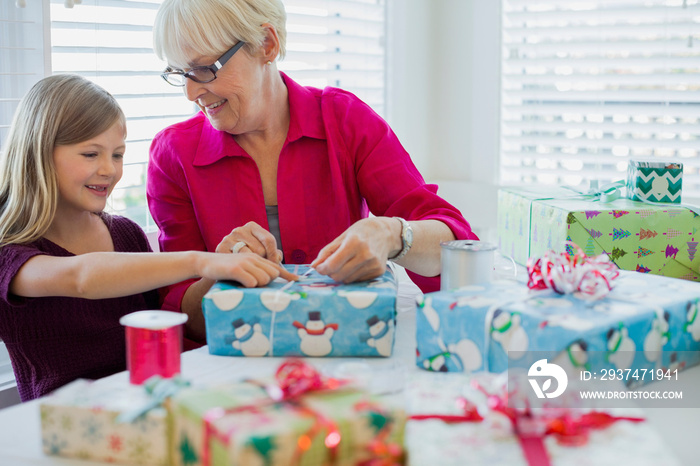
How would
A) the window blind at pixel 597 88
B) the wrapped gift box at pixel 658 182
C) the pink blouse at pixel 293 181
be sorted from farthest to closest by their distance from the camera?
the window blind at pixel 597 88, the wrapped gift box at pixel 658 182, the pink blouse at pixel 293 181

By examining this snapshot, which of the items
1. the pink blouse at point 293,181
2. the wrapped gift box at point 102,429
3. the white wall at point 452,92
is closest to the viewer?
the wrapped gift box at point 102,429

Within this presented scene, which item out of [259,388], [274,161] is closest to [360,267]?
[259,388]

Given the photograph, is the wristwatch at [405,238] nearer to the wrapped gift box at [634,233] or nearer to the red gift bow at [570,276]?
the red gift bow at [570,276]

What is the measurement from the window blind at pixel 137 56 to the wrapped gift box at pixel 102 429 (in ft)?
3.16

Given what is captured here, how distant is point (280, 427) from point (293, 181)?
0.96m

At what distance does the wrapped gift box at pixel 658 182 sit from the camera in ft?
5.40

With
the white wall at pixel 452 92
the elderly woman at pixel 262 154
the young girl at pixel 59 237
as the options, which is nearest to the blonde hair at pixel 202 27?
the elderly woman at pixel 262 154

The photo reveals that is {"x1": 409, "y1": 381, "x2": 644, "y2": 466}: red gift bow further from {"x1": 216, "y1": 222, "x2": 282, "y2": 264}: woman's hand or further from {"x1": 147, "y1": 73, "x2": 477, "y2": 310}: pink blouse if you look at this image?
{"x1": 147, "y1": 73, "x2": 477, "y2": 310}: pink blouse

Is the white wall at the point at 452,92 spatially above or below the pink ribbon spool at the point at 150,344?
above

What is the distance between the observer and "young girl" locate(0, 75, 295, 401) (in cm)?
112

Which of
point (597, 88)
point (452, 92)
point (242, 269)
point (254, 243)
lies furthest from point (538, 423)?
point (452, 92)

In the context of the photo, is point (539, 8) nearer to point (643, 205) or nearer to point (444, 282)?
point (643, 205)

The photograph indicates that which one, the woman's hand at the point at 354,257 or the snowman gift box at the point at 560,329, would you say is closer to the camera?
the snowman gift box at the point at 560,329

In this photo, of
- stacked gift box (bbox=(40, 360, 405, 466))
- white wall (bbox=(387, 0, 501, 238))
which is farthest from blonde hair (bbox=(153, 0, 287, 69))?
white wall (bbox=(387, 0, 501, 238))
